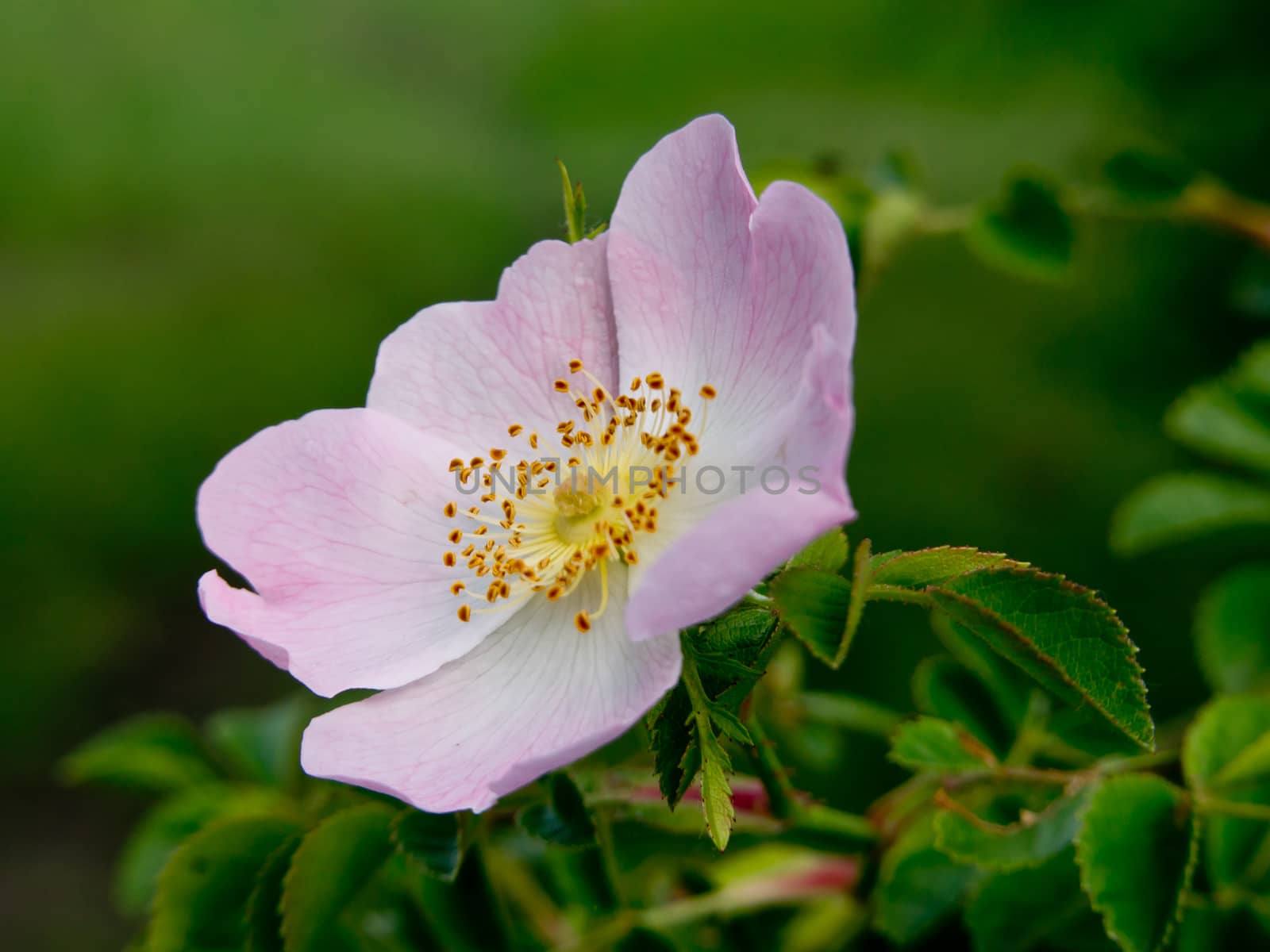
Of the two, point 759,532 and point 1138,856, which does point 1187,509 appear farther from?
point 759,532

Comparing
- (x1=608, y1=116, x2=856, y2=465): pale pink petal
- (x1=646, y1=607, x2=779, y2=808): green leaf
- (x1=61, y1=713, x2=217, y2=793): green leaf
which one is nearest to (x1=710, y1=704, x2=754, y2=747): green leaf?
(x1=646, y1=607, x2=779, y2=808): green leaf

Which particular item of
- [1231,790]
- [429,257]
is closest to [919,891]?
[1231,790]

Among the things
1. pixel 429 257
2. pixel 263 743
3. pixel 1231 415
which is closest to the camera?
pixel 1231 415

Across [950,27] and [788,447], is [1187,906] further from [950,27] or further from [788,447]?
[950,27]

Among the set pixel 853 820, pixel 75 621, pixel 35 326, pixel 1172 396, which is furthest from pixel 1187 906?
pixel 35 326

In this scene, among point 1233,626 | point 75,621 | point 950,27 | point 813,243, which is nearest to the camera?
point 813,243
